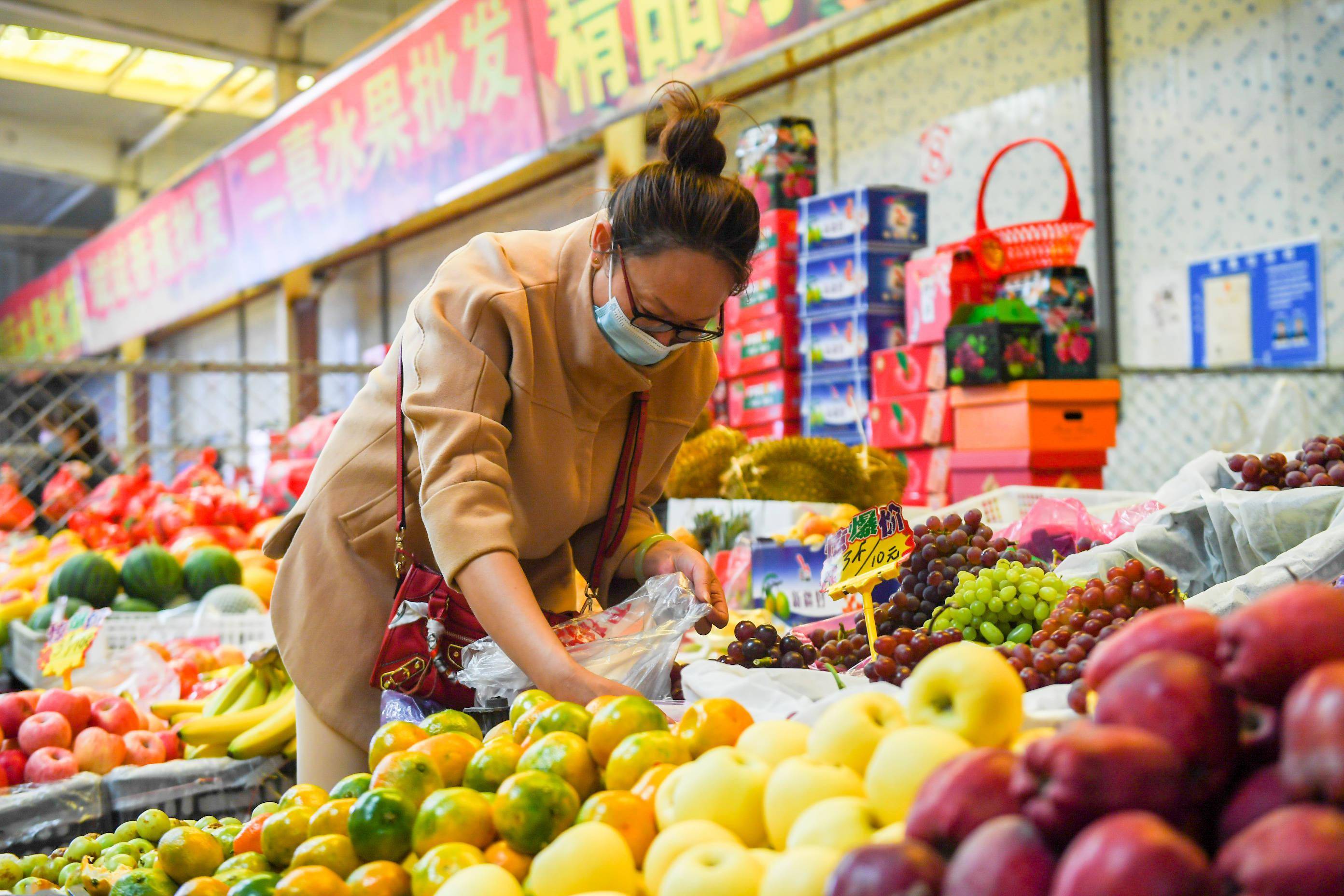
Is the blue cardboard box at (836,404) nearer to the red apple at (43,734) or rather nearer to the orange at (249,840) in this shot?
the red apple at (43,734)

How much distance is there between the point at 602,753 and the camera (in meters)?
1.06

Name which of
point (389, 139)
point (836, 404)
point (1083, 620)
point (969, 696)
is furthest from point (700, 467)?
point (389, 139)

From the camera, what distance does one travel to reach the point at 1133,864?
0.54 m

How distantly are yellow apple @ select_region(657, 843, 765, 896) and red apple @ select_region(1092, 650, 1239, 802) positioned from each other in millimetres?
260

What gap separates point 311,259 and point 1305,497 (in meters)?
6.74

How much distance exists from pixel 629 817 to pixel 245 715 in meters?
1.85

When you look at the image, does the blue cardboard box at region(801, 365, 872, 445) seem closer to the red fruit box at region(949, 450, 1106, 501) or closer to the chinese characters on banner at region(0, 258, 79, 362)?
the red fruit box at region(949, 450, 1106, 501)

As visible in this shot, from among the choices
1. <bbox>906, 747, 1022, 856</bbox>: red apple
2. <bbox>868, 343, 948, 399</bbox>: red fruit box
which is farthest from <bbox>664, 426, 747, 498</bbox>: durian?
<bbox>906, 747, 1022, 856</bbox>: red apple

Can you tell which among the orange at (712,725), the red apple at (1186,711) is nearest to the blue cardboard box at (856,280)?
the orange at (712,725)

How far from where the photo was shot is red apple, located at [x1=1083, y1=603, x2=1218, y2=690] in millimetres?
693

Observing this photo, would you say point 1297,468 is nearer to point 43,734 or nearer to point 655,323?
point 655,323

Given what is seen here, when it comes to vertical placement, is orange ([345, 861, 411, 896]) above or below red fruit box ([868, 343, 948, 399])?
below

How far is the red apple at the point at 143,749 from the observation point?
7.93 ft

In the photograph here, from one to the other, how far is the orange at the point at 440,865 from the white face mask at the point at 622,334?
32.1 inches
